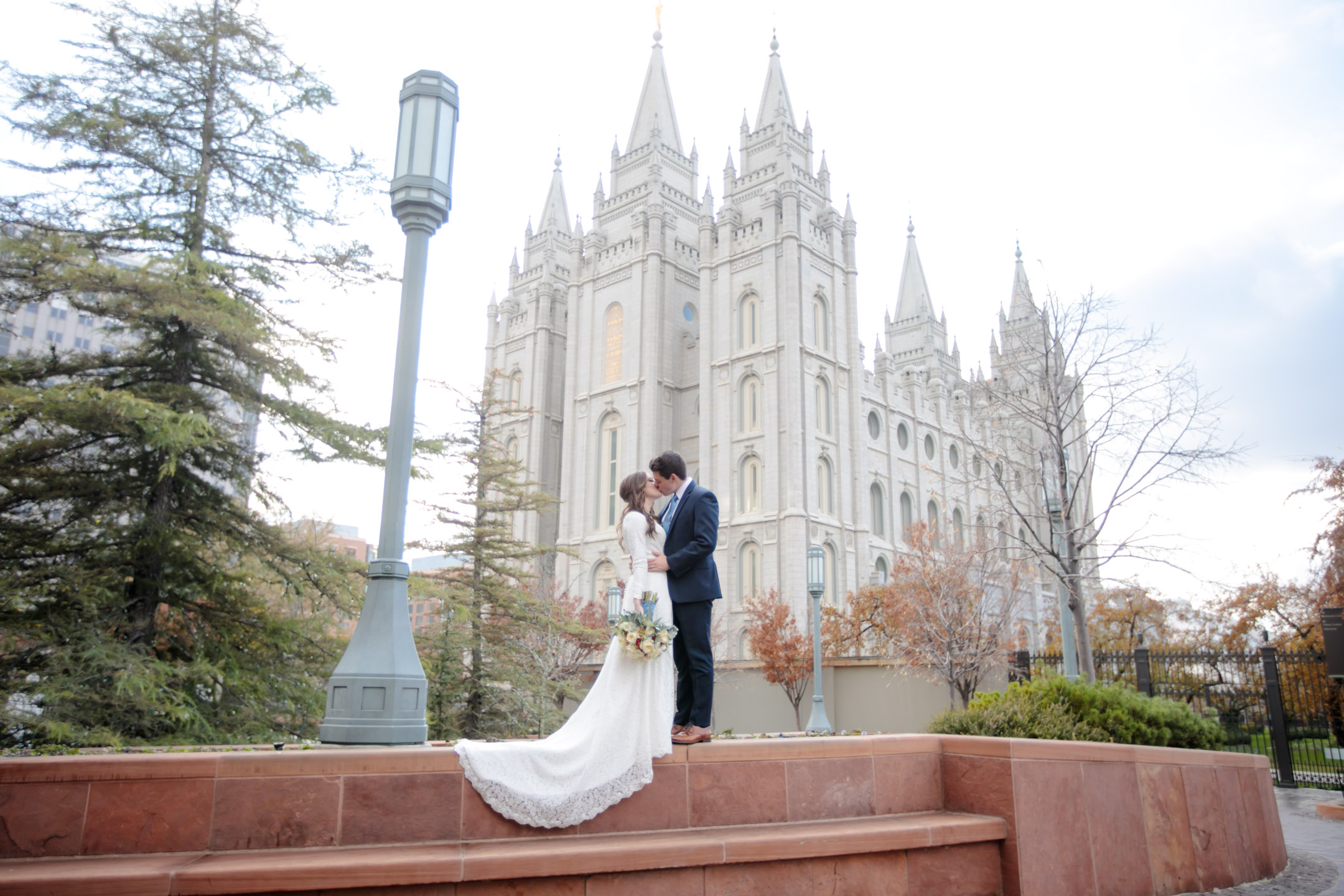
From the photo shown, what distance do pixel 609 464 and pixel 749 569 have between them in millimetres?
9476

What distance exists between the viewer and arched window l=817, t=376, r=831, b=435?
3969cm

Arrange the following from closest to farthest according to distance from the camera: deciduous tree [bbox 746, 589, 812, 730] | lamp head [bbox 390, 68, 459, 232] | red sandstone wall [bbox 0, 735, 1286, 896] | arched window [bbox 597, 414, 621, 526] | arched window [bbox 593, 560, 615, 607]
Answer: red sandstone wall [bbox 0, 735, 1286, 896] → lamp head [bbox 390, 68, 459, 232] → deciduous tree [bbox 746, 589, 812, 730] → arched window [bbox 593, 560, 615, 607] → arched window [bbox 597, 414, 621, 526]

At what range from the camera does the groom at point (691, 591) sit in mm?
5000

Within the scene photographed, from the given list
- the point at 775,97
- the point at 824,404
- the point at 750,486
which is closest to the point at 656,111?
the point at 775,97

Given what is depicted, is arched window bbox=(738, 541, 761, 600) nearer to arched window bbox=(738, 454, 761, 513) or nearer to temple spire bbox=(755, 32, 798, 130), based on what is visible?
arched window bbox=(738, 454, 761, 513)

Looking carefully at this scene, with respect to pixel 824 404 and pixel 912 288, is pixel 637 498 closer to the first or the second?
pixel 824 404

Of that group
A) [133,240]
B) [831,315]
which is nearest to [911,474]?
[831,315]

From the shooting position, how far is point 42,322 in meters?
54.7

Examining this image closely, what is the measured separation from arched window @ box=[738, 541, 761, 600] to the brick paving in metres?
24.7

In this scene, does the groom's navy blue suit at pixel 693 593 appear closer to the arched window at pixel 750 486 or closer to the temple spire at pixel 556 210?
the arched window at pixel 750 486

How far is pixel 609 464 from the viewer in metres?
42.6

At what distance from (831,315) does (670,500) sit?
121 ft

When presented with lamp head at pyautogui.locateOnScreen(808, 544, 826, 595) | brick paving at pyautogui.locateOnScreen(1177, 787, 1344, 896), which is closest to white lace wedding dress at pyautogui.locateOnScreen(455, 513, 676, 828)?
brick paving at pyautogui.locateOnScreen(1177, 787, 1344, 896)

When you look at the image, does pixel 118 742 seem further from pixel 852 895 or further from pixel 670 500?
pixel 852 895
